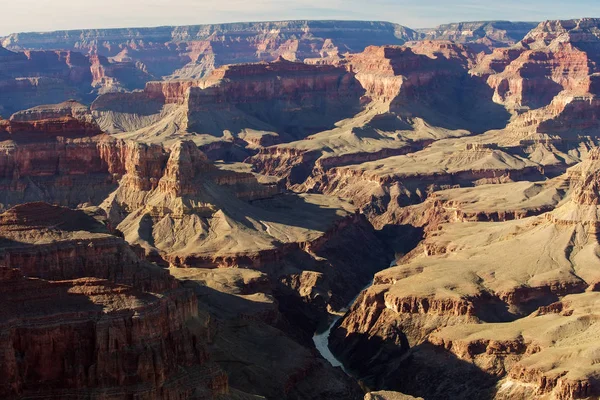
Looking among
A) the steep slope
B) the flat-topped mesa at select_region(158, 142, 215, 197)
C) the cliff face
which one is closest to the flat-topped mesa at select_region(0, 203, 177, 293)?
the cliff face

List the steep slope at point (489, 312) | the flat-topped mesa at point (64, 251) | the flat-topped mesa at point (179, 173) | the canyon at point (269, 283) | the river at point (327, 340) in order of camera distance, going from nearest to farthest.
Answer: the canyon at point (269, 283), the flat-topped mesa at point (64, 251), the steep slope at point (489, 312), the river at point (327, 340), the flat-topped mesa at point (179, 173)

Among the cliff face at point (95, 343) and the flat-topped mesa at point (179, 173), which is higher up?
the cliff face at point (95, 343)

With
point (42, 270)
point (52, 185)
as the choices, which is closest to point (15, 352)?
point (42, 270)

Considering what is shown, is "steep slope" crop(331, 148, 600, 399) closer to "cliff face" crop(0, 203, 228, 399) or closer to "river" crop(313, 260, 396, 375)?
"river" crop(313, 260, 396, 375)

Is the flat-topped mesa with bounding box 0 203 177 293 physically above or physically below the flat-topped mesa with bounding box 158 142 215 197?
above

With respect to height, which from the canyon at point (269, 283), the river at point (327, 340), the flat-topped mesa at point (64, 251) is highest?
the flat-topped mesa at point (64, 251)

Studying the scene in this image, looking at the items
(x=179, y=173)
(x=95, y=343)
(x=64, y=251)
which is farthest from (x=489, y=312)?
(x=179, y=173)

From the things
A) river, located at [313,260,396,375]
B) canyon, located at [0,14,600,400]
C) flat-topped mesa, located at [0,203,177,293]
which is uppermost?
flat-topped mesa, located at [0,203,177,293]

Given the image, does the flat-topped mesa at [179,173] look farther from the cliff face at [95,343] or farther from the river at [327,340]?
the cliff face at [95,343]

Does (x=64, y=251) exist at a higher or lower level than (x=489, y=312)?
higher

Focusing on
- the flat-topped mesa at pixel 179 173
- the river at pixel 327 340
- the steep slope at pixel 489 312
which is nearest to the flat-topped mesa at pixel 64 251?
the river at pixel 327 340

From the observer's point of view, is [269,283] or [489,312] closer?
[489,312]

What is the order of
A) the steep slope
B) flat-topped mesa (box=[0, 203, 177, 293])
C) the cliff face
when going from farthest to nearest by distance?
the steep slope
flat-topped mesa (box=[0, 203, 177, 293])
the cliff face

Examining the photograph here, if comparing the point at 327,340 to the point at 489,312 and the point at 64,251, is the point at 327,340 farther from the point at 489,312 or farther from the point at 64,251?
the point at 64,251
